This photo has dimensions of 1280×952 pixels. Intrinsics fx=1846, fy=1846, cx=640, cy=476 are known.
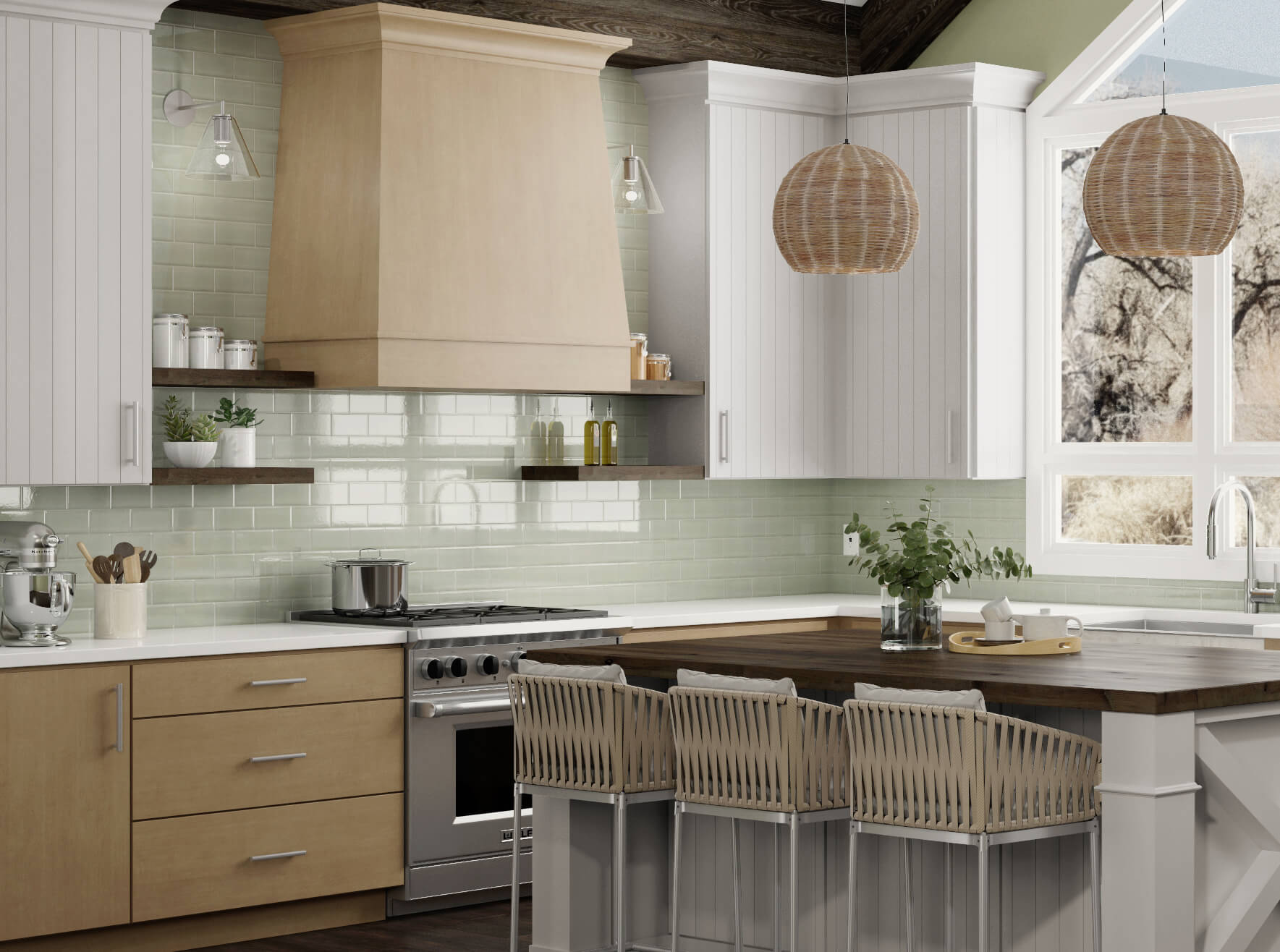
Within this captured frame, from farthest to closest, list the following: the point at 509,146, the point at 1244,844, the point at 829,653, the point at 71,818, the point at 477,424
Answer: the point at 477,424 < the point at 509,146 < the point at 71,818 < the point at 829,653 < the point at 1244,844

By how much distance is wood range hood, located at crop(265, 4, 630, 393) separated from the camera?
575 cm

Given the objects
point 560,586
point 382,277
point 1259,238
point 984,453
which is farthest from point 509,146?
point 1259,238

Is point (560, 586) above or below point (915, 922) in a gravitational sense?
above

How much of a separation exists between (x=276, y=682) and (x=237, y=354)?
1094mm

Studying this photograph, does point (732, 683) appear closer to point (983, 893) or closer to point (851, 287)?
point (983, 893)

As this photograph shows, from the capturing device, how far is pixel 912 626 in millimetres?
4652

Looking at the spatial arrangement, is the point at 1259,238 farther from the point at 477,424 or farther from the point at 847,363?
the point at 477,424

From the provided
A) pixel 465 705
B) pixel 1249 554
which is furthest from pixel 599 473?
pixel 1249 554

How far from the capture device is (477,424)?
256 inches

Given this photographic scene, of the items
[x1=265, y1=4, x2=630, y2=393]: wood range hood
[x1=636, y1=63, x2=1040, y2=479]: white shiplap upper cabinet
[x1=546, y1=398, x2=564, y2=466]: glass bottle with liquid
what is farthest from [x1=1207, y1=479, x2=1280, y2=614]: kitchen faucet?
[x1=546, y1=398, x2=564, y2=466]: glass bottle with liquid

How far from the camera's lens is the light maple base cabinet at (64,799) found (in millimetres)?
4859

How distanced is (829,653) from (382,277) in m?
2.00

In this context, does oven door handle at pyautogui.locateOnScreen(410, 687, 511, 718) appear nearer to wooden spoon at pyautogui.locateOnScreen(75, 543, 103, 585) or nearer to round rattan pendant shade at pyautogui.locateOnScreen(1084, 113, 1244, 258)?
wooden spoon at pyautogui.locateOnScreen(75, 543, 103, 585)

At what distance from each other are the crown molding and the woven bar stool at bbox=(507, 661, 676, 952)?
231 centimetres
